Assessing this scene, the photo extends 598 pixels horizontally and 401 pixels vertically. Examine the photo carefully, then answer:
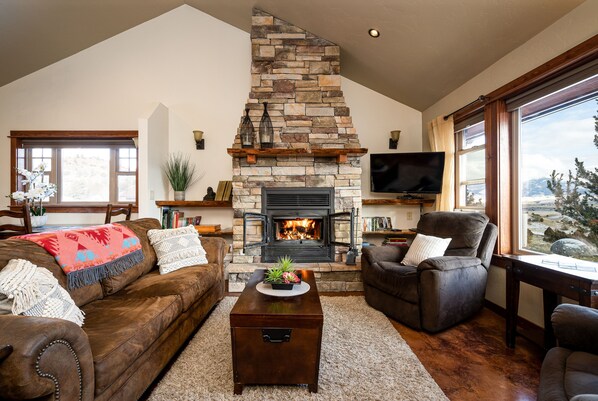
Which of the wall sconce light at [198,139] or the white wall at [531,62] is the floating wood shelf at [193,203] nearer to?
the wall sconce light at [198,139]

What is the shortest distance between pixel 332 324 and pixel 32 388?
191cm

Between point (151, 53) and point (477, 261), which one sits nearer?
point (477, 261)

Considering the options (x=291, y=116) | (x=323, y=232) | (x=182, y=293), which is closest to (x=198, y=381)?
(x=182, y=293)

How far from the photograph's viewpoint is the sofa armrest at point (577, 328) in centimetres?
117

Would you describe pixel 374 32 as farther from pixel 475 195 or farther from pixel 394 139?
pixel 475 195

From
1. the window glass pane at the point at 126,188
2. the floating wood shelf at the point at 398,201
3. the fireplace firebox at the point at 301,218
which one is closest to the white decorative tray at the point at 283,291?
the fireplace firebox at the point at 301,218

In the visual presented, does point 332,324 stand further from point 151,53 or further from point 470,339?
point 151,53

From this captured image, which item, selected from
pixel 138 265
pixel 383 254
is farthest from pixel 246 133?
pixel 383 254

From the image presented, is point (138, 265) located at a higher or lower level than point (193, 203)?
lower

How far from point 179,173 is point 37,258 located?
257cm

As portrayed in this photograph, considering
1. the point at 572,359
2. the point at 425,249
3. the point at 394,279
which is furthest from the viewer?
the point at 425,249

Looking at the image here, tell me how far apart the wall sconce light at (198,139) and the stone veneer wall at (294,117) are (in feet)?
2.73

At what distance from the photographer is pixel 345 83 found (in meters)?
4.25

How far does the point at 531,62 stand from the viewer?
2307mm
